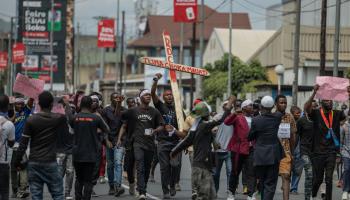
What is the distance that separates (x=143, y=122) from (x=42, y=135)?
4.58 meters

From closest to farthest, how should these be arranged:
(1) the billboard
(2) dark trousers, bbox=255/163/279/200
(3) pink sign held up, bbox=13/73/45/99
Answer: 1. (2) dark trousers, bbox=255/163/279/200
2. (3) pink sign held up, bbox=13/73/45/99
3. (1) the billboard

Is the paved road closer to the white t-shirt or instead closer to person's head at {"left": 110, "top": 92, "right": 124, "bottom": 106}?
person's head at {"left": 110, "top": 92, "right": 124, "bottom": 106}

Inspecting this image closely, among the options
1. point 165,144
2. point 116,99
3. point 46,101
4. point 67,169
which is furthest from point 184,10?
point 46,101

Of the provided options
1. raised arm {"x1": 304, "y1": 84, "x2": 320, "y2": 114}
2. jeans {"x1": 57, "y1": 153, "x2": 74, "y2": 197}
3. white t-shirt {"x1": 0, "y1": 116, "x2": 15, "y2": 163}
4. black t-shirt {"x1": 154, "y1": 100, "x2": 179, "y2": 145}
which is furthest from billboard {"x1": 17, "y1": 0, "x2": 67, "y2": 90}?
white t-shirt {"x1": 0, "y1": 116, "x2": 15, "y2": 163}

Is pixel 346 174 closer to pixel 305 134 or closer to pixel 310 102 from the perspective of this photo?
pixel 305 134

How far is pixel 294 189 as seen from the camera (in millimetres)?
18844

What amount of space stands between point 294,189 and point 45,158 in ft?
26.4

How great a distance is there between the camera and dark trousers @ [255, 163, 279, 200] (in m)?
13.8

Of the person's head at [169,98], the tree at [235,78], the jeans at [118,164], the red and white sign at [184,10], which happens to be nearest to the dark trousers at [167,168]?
the jeans at [118,164]

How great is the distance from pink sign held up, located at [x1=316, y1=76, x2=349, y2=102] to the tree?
42.8 meters

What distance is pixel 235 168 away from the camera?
16.5m

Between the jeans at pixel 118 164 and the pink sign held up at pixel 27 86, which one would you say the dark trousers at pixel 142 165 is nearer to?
the jeans at pixel 118 164

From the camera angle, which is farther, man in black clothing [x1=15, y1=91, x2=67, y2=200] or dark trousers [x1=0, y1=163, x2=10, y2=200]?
dark trousers [x1=0, y1=163, x2=10, y2=200]

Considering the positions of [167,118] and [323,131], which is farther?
[167,118]
